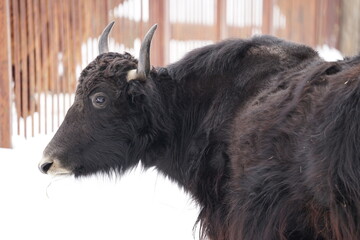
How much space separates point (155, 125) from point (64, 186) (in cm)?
253

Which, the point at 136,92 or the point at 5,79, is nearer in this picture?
the point at 136,92

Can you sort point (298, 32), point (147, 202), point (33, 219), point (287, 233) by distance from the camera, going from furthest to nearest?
point (298, 32) < point (147, 202) < point (33, 219) < point (287, 233)

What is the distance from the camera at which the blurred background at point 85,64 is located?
4969 mm

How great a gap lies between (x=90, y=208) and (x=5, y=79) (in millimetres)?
2283

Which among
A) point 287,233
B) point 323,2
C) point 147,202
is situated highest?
point 323,2

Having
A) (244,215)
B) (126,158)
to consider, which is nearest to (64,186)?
(126,158)

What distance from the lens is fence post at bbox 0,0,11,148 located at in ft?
22.0

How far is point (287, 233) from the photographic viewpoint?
2680 millimetres

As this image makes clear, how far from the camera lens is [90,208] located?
528 centimetres

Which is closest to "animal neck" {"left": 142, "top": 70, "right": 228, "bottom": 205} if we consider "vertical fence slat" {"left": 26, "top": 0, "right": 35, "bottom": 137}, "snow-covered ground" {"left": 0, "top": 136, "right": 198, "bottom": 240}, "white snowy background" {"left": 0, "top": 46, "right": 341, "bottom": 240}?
"white snowy background" {"left": 0, "top": 46, "right": 341, "bottom": 240}

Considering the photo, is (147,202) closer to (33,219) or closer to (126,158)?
(33,219)

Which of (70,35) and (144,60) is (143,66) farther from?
(70,35)

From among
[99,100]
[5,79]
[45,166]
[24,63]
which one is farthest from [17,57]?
[99,100]

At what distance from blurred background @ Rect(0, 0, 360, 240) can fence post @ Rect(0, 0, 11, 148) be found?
0.01 metres
